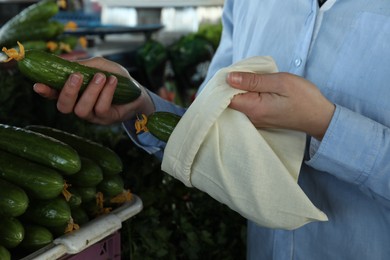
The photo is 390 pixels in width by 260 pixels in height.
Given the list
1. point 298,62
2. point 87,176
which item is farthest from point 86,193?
point 298,62

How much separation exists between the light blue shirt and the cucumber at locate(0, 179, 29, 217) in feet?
1.34

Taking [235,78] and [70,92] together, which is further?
[70,92]

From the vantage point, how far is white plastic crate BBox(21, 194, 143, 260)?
1.02m

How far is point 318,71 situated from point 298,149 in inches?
8.6

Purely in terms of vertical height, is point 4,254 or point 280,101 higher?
point 280,101

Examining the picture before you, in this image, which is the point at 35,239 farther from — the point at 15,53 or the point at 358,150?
the point at 358,150

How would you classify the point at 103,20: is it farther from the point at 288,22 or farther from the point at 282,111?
the point at 282,111

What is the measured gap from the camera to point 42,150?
117cm

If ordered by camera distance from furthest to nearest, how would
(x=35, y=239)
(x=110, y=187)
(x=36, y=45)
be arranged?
(x=36, y=45) → (x=110, y=187) → (x=35, y=239)

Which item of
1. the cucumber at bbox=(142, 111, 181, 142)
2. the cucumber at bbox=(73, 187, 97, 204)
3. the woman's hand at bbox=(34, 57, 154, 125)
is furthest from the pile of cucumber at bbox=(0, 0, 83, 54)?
the cucumber at bbox=(142, 111, 181, 142)

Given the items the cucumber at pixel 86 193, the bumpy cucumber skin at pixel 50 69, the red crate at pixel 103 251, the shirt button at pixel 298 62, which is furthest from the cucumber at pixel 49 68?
the shirt button at pixel 298 62

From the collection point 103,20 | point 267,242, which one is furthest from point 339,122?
point 103,20

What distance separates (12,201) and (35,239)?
95 mm

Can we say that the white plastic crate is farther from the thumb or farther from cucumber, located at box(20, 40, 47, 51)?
cucumber, located at box(20, 40, 47, 51)
